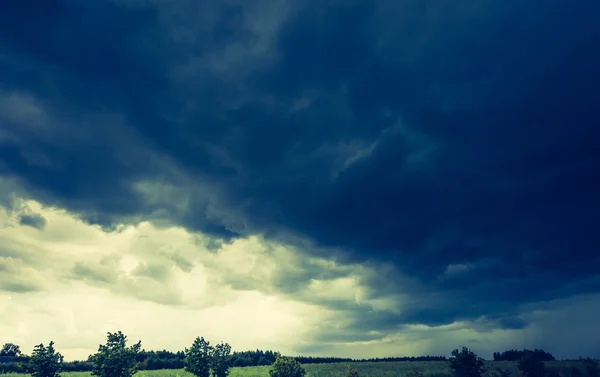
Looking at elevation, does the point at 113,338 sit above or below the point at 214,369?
above

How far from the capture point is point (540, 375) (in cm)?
6681

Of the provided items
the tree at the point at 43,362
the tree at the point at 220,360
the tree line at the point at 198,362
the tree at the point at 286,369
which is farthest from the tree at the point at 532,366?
the tree at the point at 43,362

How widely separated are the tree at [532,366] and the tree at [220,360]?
53.5 m

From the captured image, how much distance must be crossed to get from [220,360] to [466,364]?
42.9 m

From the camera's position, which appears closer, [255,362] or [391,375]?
[391,375]

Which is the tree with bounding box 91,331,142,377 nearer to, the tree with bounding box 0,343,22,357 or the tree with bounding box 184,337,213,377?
the tree with bounding box 184,337,213,377

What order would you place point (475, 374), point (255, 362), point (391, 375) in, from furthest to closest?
1. point (255, 362)
2. point (391, 375)
3. point (475, 374)

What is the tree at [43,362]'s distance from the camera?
2413 inches

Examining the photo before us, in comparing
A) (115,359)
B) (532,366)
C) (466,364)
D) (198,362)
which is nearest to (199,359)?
(198,362)

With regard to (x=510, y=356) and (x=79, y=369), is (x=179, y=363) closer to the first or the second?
(x=79, y=369)

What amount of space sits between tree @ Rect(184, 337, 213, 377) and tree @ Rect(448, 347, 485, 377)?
42435mm

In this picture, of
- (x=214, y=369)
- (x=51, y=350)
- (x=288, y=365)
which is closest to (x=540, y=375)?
(x=288, y=365)

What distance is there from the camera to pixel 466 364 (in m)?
60.9

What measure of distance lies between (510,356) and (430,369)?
78649 mm
